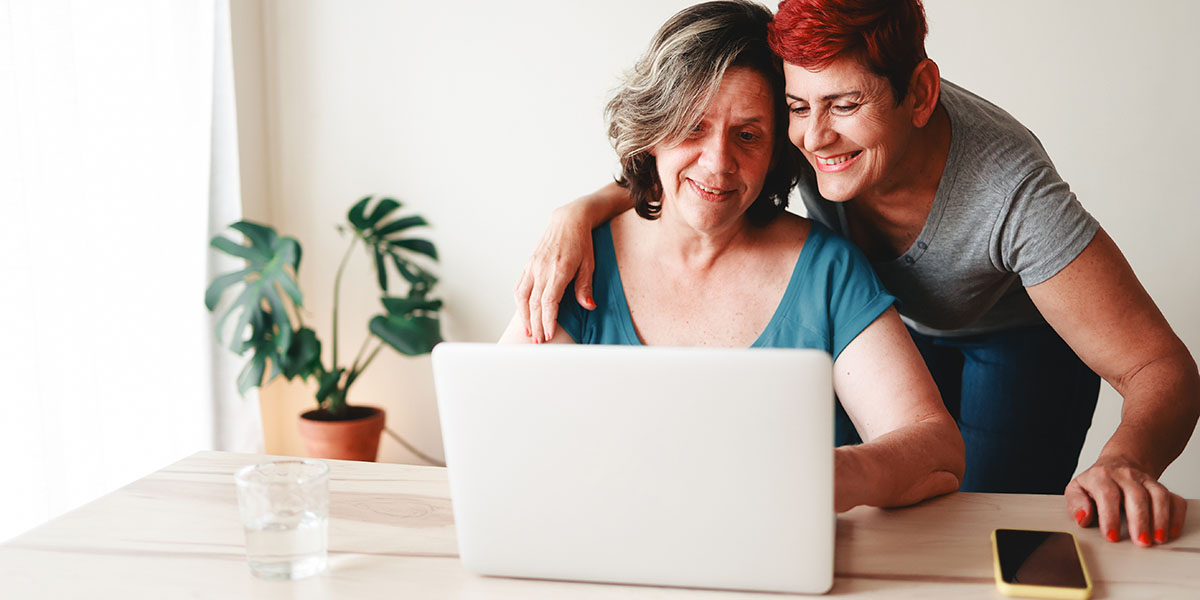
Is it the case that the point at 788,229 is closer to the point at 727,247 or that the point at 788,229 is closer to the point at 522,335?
the point at 727,247

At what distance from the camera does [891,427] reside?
1.26 metres

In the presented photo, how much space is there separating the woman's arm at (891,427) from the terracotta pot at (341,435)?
78.8 inches

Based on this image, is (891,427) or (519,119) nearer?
(891,427)

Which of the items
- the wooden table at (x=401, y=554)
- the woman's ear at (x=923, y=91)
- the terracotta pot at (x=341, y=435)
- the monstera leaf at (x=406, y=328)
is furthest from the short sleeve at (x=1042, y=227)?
the terracotta pot at (x=341, y=435)

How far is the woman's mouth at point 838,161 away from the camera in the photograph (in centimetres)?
139

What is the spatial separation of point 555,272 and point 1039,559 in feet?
2.61

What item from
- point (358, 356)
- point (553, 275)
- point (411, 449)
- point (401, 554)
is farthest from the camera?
point (411, 449)

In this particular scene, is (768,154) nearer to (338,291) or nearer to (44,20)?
(44,20)

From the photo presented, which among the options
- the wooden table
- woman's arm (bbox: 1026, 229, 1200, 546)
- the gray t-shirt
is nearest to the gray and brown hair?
the gray t-shirt

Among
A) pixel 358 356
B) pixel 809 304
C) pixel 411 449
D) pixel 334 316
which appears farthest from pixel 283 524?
pixel 411 449

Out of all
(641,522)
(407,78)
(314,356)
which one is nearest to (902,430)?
(641,522)

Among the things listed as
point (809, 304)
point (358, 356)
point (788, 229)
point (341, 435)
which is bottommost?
point (341, 435)

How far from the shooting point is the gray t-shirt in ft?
4.53

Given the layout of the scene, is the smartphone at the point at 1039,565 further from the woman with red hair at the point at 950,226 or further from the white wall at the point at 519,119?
the white wall at the point at 519,119
